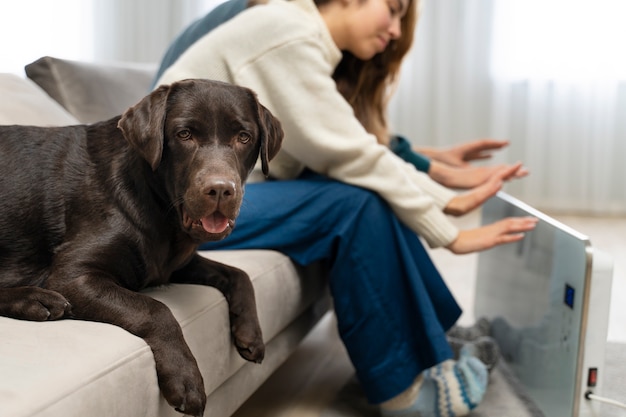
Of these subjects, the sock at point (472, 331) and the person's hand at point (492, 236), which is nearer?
the person's hand at point (492, 236)

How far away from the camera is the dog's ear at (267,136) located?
130cm

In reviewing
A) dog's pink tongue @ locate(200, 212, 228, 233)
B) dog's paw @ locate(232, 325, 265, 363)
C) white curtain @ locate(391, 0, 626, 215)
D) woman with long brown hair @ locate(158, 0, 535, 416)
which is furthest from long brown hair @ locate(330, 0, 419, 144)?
white curtain @ locate(391, 0, 626, 215)

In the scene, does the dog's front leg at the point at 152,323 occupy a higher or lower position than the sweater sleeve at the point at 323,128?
lower

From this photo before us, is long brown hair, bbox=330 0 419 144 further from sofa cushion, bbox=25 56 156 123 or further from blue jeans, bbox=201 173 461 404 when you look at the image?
sofa cushion, bbox=25 56 156 123

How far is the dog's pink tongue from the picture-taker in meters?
1.19

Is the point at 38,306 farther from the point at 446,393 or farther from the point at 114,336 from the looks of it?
the point at 446,393

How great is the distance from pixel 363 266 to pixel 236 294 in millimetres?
448

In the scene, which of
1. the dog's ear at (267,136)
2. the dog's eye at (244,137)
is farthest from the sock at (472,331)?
the dog's eye at (244,137)

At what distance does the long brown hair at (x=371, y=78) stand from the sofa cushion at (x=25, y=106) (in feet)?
2.68

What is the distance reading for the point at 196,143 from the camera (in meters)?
1.20

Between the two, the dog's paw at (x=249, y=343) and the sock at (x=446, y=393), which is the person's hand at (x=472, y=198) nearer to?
the sock at (x=446, y=393)

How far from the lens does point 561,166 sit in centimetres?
491

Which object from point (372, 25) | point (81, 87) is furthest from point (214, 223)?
point (81, 87)

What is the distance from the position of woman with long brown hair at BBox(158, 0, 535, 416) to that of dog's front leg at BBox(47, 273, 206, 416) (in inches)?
25.2
